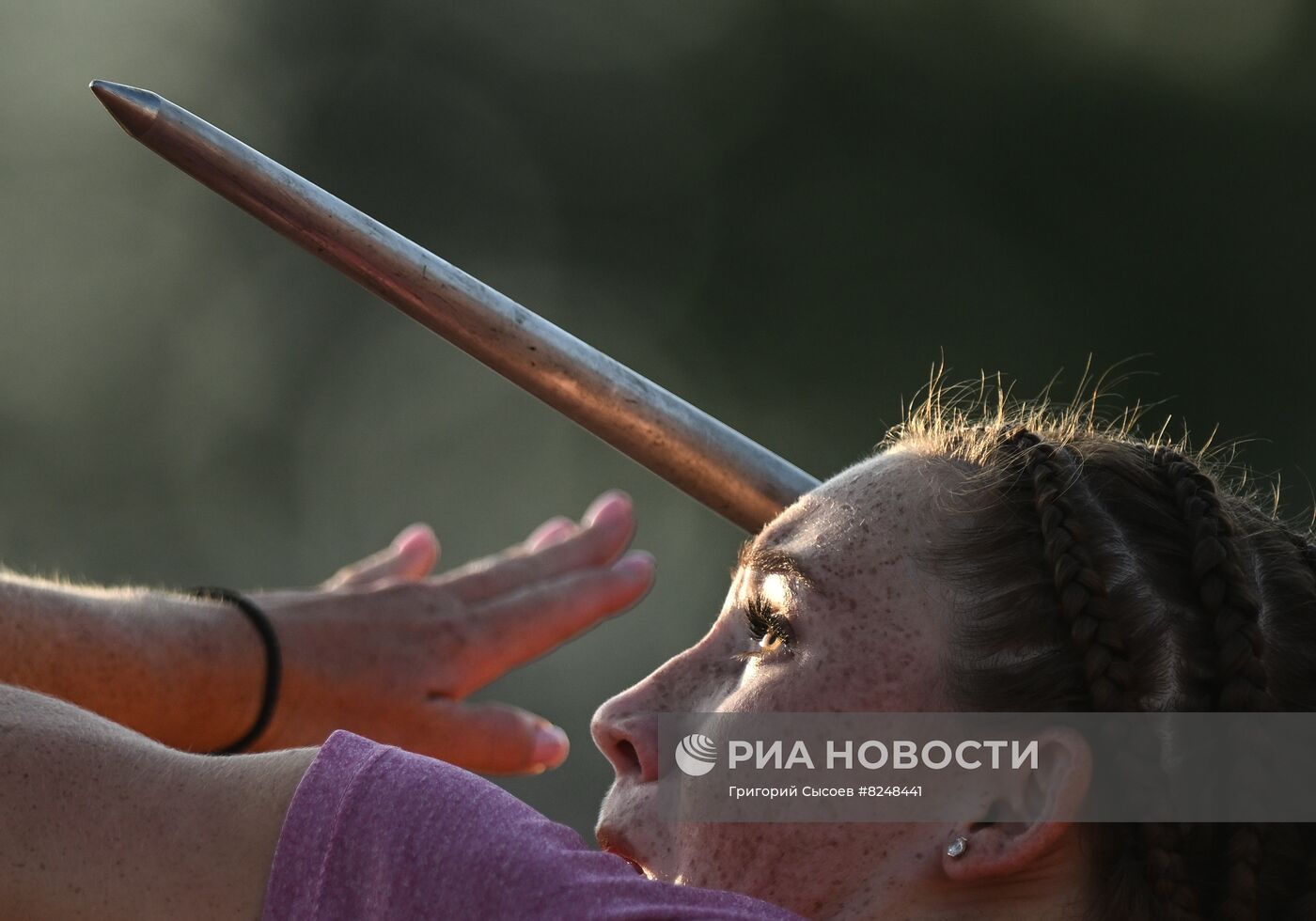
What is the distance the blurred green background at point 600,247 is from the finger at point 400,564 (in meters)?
3.21

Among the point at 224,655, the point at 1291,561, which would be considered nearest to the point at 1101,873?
the point at 1291,561

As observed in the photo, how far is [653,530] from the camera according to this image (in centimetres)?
632

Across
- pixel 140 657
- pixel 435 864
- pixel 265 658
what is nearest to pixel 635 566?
pixel 265 658

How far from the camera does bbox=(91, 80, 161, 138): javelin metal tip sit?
1.09 m

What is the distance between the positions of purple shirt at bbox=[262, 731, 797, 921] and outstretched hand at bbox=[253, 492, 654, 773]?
755 mm

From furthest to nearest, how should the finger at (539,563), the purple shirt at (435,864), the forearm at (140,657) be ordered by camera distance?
the finger at (539,563), the forearm at (140,657), the purple shirt at (435,864)

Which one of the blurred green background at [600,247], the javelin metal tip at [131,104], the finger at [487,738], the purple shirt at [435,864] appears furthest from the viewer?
the blurred green background at [600,247]

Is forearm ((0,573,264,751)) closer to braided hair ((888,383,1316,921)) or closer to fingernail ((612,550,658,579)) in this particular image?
fingernail ((612,550,658,579))

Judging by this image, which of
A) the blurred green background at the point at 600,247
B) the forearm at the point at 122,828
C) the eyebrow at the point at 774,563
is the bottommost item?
the forearm at the point at 122,828

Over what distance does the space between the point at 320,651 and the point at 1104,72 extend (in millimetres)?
4654

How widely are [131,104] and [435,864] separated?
0.57 meters

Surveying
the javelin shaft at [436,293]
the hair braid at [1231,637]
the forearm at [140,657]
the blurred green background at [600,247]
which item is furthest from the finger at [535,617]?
the blurred green background at [600,247]

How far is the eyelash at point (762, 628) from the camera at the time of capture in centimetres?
105

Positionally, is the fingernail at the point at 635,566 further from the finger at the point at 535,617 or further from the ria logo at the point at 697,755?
the ria logo at the point at 697,755
